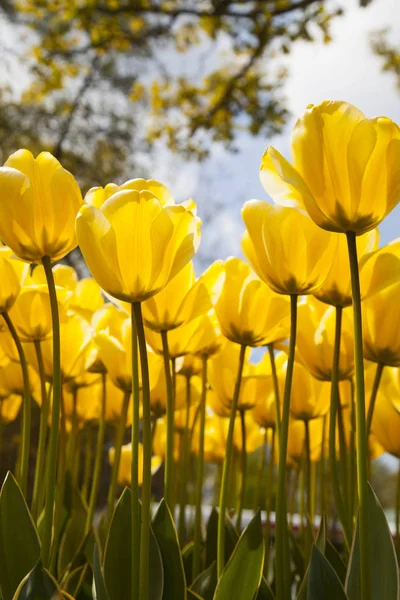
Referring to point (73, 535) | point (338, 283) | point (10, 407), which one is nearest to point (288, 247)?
point (338, 283)

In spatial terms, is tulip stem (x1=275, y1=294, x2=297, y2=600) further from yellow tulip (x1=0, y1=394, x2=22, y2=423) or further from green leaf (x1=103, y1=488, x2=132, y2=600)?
yellow tulip (x1=0, y1=394, x2=22, y2=423)

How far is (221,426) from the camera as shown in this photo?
938 mm

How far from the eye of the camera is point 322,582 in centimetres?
43

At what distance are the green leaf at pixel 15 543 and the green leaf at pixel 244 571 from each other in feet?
0.44

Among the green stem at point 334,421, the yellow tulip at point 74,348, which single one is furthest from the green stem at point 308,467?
the yellow tulip at point 74,348

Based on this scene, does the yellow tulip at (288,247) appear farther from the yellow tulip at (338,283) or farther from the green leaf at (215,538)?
the green leaf at (215,538)

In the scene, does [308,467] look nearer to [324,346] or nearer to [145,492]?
[324,346]

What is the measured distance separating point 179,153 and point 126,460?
3.43 metres

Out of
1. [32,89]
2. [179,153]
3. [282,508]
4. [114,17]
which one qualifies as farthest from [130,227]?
[32,89]

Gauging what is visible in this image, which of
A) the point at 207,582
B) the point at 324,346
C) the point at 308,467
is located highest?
the point at 324,346

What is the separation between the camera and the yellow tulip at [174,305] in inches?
21.2

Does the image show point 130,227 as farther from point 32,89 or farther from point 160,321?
point 32,89

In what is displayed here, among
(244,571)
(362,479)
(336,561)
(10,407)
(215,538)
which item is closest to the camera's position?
(362,479)

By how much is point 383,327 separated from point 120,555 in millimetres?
283
